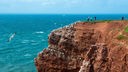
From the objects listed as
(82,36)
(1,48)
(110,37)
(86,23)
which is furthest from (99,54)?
(1,48)

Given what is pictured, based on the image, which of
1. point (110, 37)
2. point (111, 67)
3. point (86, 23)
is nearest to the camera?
point (111, 67)

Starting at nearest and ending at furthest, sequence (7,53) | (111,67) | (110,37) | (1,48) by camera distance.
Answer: (111,67), (110,37), (7,53), (1,48)

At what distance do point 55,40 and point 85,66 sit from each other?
1205 cm

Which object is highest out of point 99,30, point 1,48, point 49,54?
point 99,30

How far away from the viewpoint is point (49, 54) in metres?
43.3

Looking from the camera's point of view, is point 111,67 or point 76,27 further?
point 76,27

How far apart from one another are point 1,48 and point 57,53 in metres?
42.0

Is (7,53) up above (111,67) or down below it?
below

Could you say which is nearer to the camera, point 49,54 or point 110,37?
point 110,37

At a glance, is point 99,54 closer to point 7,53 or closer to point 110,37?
point 110,37

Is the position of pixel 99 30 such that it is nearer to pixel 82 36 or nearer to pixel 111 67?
pixel 82 36

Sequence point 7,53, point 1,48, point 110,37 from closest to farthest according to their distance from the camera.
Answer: point 110,37 < point 7,53 < point 1,48

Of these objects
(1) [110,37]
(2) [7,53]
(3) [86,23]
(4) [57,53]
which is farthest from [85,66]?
(2) [7,53]

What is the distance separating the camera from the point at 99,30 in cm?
4328
